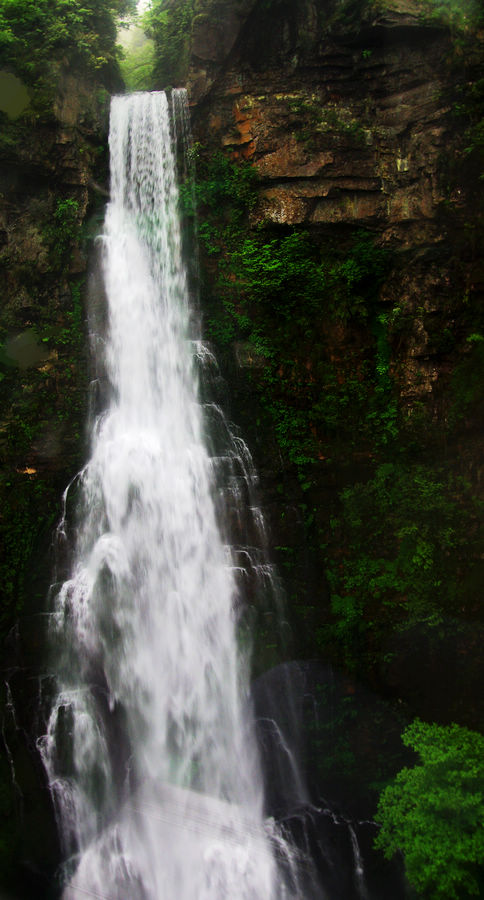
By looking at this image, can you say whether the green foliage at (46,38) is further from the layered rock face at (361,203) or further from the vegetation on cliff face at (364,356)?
the vegetation on cliff face at (364,356)

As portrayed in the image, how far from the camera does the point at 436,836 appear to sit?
20.5 feet

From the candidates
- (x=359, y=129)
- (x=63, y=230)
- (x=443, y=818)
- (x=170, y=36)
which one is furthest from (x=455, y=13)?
(x=443, y=818)

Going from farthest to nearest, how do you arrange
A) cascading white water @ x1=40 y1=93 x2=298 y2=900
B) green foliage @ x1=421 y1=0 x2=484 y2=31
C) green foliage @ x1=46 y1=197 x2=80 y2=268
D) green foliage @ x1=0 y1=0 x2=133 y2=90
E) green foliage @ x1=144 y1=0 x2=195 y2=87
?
green foliage @ x1=144 y1=0 x2=195 y2=87, green foliage @ x1=46 y1=197 x2=80 y2=268, green foliage @ x1=0 y1=0 x2=133 y2=90, green foliage @ x1=421 y1=0 x2=484 y2=31, cascading white water @ x1=40 y1=93 x2=298 y2=900

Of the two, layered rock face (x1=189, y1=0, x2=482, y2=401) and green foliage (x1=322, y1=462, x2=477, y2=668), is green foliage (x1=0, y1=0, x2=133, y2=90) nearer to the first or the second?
layered rock face (x1=189, y1=0, x2=482, y2=401)

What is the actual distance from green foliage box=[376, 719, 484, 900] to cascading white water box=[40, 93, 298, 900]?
1.81 meters

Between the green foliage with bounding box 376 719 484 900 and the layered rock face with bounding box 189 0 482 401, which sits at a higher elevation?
the layered rock face with bounding box 189 0 482 401

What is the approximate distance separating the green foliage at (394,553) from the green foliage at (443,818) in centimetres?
199

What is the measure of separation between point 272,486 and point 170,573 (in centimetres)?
237

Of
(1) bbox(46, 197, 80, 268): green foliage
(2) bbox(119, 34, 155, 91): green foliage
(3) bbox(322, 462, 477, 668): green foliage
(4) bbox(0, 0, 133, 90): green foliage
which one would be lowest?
(3) bbox(322, 462, 477, 668): green foliage

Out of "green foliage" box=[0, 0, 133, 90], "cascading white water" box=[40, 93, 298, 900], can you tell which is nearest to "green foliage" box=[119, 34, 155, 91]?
"green foliage" box=[0, 0, 133, 90]

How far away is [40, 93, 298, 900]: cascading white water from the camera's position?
275 inches

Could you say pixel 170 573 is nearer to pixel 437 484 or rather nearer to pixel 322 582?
pixel 322 582

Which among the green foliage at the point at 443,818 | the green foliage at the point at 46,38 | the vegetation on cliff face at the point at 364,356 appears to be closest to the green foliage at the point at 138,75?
the green foliage at the point at 46,38

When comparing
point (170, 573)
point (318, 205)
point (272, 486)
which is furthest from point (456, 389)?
point (170, 573)
